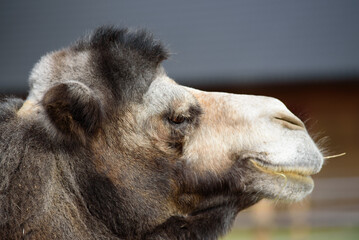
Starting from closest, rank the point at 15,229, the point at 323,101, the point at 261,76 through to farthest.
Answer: the point at 15,229 → the point at 261,76 → the point at 323,101

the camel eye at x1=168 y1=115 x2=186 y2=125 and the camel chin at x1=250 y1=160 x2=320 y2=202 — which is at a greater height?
the camel eye at x1=168 y1=115 x2=186 y2=125

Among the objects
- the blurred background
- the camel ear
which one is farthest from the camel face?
the blurred background

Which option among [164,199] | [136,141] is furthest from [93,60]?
[164,199]

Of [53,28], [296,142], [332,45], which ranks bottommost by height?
[53,28]

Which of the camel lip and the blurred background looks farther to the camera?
the blurred background

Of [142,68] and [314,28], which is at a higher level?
[314,28]

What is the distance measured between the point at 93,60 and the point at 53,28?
351 inches

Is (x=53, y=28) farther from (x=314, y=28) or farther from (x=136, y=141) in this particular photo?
(x=136, y=141)

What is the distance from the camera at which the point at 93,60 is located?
344 cm

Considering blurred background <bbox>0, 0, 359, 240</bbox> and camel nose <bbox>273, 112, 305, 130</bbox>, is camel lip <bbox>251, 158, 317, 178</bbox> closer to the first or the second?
camel nose <bbox>273, 112, 305, 130</bbox>

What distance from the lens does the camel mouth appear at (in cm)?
331

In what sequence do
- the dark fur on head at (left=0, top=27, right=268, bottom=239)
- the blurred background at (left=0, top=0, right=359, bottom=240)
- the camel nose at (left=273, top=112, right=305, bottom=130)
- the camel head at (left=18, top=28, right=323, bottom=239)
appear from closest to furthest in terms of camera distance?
the dark fur on head at (left=0, top=27, right=268, bottom=239) → the camel head at (left=18, top=28, right=323, bottom=239) → the camel nose at (left=273, top=112, right=305, bottom=130) → the blurred background at (left=0, top=0, right=359, bottom=240)

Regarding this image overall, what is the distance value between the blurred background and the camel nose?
6856 millimetres

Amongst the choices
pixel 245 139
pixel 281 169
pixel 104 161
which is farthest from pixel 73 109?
Answer: pixel 281 169
